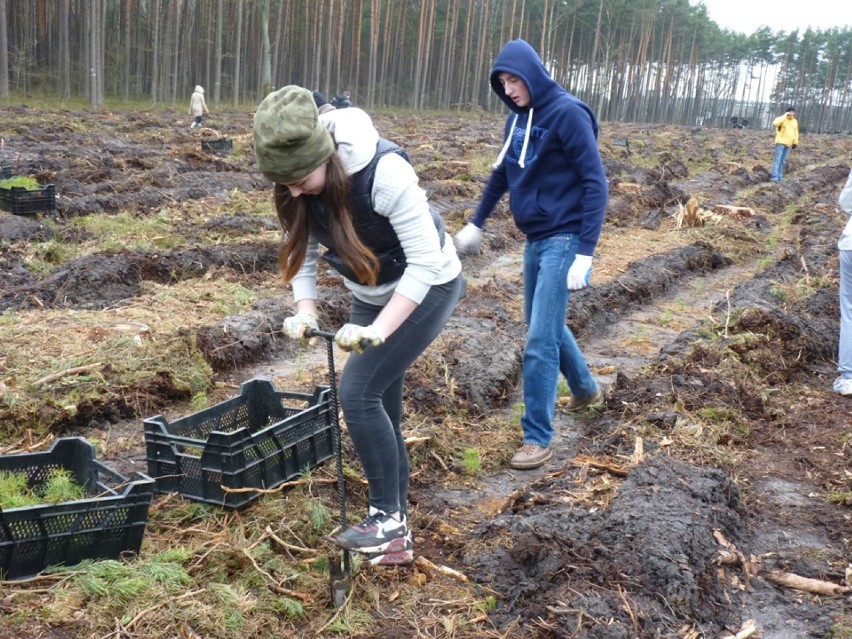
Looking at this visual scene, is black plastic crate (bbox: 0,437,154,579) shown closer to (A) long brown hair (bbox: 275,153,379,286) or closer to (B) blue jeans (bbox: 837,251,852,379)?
(A) long brown hair (bbox: 275,153,379,286)

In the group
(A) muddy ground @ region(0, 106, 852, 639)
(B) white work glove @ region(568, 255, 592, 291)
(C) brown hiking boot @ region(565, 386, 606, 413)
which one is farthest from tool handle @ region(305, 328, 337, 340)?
(C) brown hiking boot @ region(565, 386, 606, 413)

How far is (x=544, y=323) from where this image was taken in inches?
169

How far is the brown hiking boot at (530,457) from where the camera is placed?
14.8 feet

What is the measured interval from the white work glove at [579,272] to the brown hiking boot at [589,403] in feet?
4.35

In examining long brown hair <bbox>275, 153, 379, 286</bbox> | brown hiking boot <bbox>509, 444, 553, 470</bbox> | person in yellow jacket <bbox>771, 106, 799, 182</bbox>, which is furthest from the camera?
person in yellow jacket <bbox>771, 106, 799, 182</bbox>

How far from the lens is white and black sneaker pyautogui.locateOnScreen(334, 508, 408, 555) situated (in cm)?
318

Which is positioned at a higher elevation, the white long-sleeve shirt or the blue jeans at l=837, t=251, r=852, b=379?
the white long-sleeve shirt

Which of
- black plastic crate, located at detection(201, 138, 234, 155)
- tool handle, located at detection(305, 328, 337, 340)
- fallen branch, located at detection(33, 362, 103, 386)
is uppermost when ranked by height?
tool handle, located at detection(305, 328, 337, 340)

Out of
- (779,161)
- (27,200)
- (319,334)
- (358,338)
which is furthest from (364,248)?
(779,161)

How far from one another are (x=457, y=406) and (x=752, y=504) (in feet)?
6.20

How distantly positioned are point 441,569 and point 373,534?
1.19ft

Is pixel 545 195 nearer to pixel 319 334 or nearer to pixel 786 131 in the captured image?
pixel 319 334

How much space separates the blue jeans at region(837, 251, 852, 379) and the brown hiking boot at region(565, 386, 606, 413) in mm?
1851

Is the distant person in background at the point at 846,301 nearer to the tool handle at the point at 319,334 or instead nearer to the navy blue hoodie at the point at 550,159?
the navy blue hoodie at the point at 550,159
